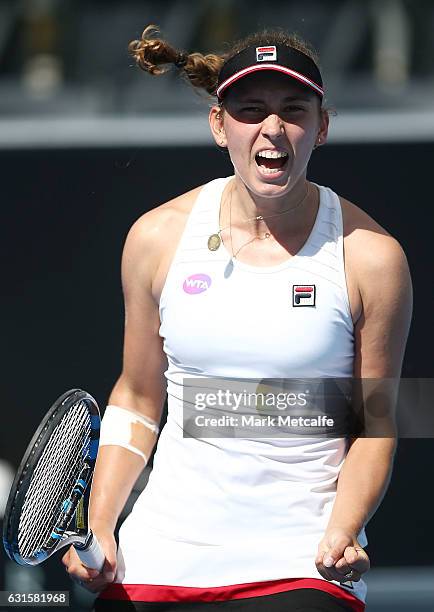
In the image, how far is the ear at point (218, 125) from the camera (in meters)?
2.36

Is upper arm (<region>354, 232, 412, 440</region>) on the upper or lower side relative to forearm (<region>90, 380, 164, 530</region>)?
upper

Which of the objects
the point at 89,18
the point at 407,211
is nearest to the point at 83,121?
the point at 407,211

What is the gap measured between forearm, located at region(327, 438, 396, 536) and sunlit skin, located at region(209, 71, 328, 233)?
1.63ft

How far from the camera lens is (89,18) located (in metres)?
6.12

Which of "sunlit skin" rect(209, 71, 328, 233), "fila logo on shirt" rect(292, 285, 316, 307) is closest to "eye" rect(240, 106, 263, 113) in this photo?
"sunlit skin" rect(209, 71, 328, 233)

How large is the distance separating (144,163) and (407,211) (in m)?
0.80

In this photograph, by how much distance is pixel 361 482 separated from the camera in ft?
Result: 7.20

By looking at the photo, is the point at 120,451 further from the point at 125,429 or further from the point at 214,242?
the point at 214,242

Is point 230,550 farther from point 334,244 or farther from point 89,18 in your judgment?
point 89,18

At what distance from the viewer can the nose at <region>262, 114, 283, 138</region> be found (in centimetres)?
221

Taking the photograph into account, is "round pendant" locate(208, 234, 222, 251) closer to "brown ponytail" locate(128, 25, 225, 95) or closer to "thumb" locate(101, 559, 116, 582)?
"brown ponytail" locate(128, 25, 225, 95)

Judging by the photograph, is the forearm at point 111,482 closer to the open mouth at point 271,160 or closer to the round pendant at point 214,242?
the round pendant at point 214,242

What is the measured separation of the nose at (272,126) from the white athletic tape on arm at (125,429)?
63 centimetres

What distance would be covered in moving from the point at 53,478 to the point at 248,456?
0.35 m
